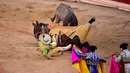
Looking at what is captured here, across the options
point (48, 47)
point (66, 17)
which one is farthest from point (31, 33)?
point (48, 47)

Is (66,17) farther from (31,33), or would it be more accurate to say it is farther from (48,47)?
(48,47)

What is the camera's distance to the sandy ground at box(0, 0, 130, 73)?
22.7ft

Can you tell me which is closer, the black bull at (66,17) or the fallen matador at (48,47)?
the fallen matador at (48,47)

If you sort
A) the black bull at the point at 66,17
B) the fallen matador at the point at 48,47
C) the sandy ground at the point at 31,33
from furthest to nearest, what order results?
the black bull at the point at 66,17, the fallen matador at the point at 48,47, the sandy ground at the point at 31,33

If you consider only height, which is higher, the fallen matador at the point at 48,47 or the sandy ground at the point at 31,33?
the fallen matador at the point at 48,47

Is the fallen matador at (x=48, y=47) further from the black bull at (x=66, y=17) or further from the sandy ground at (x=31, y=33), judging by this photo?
the black bull at (x=66, y=17)

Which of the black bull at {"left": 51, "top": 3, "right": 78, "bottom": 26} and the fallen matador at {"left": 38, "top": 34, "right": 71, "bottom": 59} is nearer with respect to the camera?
the fallen matador at {"left": 38, "top": 34, "right": 71, "bottom": 59}

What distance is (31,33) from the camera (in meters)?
9.60

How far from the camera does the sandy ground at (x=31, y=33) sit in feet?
22.7

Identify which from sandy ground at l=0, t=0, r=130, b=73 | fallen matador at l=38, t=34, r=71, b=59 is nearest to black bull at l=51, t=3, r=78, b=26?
sandy ground at l=0, t=0, r=130, b=73

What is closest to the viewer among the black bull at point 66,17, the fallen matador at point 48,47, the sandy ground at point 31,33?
the sandy ground at point 31,33

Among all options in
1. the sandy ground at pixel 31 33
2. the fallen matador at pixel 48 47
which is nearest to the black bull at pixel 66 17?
the sandy ground at pixel 31 33

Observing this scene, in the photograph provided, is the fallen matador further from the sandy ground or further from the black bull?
the black bull

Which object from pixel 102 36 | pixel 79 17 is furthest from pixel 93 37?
pixel 79 17
